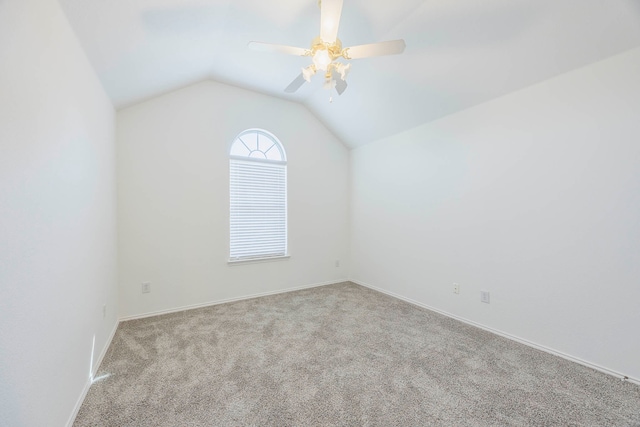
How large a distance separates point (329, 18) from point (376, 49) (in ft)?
1.26

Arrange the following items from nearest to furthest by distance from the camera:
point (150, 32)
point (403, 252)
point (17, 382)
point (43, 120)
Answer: point (17, 382) < point (43, 120) < point (150, 32) < point (403, 252)

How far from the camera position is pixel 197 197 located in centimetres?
333

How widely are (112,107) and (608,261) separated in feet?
15.1

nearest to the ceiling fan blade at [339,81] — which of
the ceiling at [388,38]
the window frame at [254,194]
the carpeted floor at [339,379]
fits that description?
the ceiling at [388,38]

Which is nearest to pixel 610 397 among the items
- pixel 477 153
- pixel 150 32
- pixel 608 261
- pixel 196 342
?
pixel 608 261

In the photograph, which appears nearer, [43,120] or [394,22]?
[43,120]

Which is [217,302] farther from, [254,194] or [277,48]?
[277,48]

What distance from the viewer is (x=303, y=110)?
4125mm

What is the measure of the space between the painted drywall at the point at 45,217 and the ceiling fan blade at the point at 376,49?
1.62 m

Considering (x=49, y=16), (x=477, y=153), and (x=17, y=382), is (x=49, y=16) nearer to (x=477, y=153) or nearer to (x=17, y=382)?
(x=17, y=382)

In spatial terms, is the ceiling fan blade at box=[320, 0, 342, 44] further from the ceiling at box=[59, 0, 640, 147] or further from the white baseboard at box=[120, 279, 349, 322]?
the white baseboard at box=[120, 279, 349, 322]

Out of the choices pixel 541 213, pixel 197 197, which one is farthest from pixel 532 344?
pixel 197 197

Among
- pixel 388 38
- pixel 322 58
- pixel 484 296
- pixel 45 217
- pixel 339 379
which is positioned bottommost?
pixel 339 379

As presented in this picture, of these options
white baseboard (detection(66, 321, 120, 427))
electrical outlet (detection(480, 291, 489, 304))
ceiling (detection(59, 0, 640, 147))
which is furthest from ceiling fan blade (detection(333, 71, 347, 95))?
white baseboard (detection(66, 321, 120, 427))
